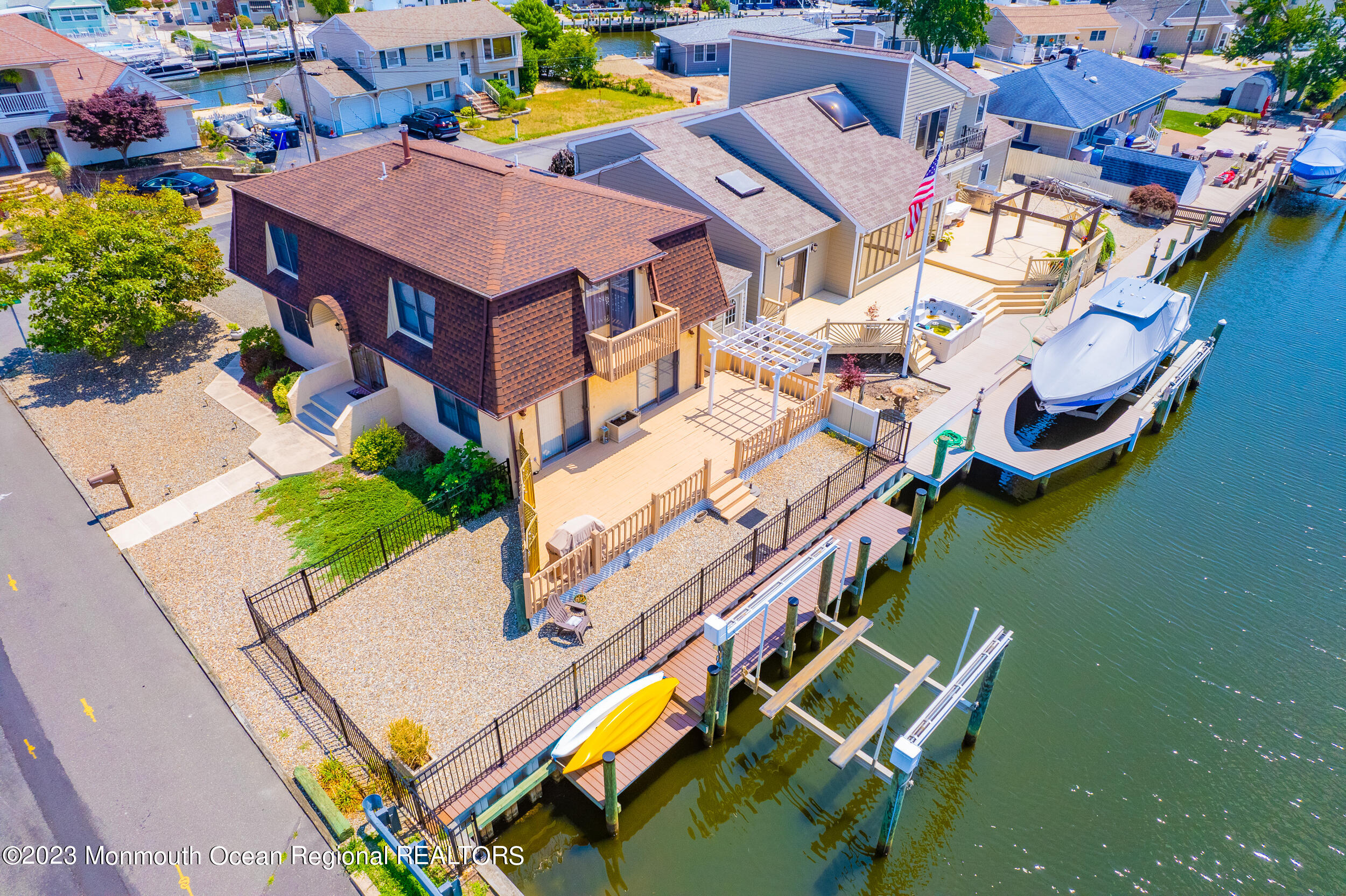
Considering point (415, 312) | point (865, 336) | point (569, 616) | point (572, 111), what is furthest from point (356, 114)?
point (569, 616)

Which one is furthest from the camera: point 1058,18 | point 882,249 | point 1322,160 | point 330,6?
point 330,6

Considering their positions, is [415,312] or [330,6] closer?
[415,312]

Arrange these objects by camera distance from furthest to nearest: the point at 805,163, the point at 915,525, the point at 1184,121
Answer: the point at 1184,121, the point at 805,163, the point at 915,525

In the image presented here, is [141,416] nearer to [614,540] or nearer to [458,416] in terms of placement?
[458,416]

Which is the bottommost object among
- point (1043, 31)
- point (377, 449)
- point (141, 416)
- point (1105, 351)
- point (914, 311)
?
point (141, 416)

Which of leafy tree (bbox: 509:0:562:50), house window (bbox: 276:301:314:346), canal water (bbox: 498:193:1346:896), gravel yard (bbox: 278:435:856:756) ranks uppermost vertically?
leafy tree (bbox: 509:0:562:50)

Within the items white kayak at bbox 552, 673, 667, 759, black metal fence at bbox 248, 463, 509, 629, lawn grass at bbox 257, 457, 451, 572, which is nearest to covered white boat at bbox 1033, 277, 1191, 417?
white kayak at bbox 552, 673, 667, 759

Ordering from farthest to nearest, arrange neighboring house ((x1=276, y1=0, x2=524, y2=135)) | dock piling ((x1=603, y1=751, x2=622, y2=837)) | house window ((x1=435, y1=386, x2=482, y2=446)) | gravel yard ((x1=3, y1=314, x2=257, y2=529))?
neighboring house ((x1=276, y1=0, x2=524, y2=135)), gravel yard ((x1=3, y1=314, x2=257, y2=529)), house window ((x1=435, y1=386, x2=482, y2=446)), dock piling ((x1=603, y1=751, x2=622, y2=837))

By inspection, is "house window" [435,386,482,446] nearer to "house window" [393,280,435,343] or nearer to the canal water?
"house window" [393,280,435,343]
